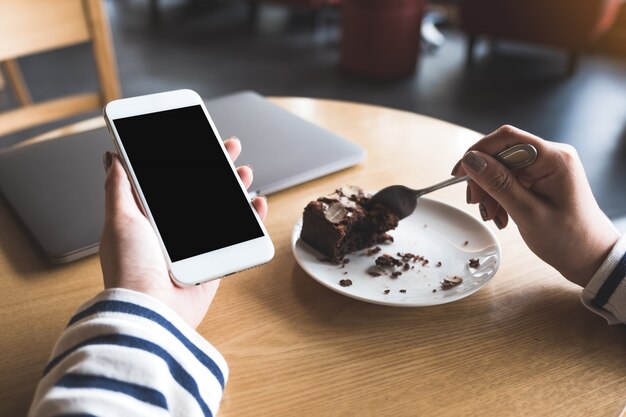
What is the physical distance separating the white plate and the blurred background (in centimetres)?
181

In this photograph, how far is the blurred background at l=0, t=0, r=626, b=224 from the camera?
2.87 m

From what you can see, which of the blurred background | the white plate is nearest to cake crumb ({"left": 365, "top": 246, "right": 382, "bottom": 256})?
the white plate

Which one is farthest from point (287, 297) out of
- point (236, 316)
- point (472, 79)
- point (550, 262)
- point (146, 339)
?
point (472, 79)

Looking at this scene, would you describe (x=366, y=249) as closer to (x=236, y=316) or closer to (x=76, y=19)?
(x=236, y=316)

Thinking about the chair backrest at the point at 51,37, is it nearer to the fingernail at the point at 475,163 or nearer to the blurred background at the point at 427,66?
the fingernail at the point at 475,163

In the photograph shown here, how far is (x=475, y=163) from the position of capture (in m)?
0.74

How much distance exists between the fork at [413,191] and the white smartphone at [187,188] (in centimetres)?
20

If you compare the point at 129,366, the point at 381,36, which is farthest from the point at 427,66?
the point at 129,366

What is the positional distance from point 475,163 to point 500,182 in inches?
1.5

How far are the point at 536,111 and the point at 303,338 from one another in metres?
2.57

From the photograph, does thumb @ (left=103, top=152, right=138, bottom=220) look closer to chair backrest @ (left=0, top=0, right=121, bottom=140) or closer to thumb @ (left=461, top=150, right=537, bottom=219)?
thumb @ (left=461, top=150, right=537, bottom=219)

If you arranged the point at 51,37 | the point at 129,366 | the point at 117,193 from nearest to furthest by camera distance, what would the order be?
1. the point at 129,366
2. the point at 117,193
3. the point at 51,37

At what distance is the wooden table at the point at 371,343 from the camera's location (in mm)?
586

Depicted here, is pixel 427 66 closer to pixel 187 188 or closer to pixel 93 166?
pixel 93 166
